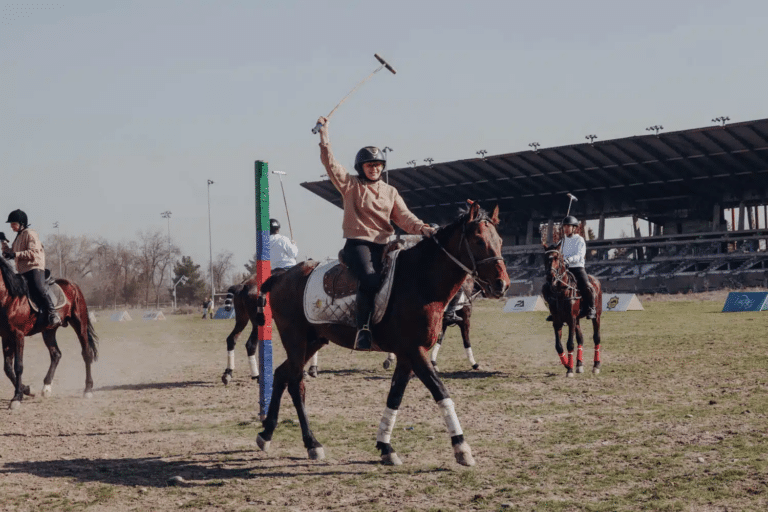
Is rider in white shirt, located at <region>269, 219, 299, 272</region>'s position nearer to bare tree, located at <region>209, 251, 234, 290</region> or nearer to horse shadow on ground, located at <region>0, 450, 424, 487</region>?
horse shadow on ground, located at <region>0, 450, 424, 487</region>

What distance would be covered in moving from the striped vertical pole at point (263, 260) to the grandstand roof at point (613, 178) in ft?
177

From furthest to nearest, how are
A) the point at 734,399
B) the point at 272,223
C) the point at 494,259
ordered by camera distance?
the point at 272,223 < the point at 734,399 < the point at 494,259

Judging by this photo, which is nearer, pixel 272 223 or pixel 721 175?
pixel 272 223

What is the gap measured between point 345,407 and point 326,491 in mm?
4867

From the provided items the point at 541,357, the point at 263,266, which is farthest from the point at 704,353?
the point at 263,266

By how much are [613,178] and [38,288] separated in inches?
2411

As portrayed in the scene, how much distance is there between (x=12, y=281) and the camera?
516 inches

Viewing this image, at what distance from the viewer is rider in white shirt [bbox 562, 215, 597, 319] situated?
15438 millimetres

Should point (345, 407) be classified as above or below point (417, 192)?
below

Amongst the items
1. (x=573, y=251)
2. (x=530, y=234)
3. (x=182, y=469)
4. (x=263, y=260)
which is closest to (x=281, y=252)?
(x=263, y=260)

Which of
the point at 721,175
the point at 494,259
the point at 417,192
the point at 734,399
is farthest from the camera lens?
the point at 417,192

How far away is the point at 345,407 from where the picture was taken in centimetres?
1185

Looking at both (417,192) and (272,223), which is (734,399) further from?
(417,192)

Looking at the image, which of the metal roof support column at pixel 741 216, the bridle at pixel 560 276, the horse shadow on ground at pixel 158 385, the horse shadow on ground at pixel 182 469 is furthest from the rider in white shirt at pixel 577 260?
the metal roof support column at pixel 741 216
